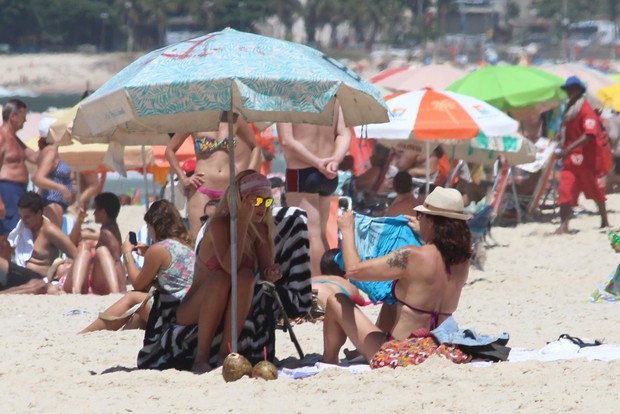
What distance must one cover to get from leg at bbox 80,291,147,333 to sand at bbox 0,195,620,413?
8cm

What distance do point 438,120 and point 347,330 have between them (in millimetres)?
4527

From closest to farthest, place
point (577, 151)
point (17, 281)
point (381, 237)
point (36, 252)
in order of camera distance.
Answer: point (381, 237)
point (17, 281)
point (36, 252)
point (577, 151)

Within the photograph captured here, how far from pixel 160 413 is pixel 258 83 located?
1361 mm

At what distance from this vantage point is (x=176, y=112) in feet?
16.8

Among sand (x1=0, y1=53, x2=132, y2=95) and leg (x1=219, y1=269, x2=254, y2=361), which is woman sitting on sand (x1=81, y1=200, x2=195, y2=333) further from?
sand (x1=0, y1=53, x2=132, y2=95)

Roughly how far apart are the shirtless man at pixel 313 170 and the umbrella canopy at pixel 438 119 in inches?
64.4

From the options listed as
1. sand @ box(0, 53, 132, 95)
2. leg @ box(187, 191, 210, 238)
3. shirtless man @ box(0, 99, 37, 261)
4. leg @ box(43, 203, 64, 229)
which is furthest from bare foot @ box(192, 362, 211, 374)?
sand @ box(0, 53, 132, 95)

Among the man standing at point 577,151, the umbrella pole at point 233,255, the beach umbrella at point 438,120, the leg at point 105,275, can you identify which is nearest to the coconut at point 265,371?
the umbrella pole at point 233,255

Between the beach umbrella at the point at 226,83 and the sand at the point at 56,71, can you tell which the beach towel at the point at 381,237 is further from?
the sand at the point at 56,71

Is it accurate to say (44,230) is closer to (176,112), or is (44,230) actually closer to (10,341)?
(10,341)

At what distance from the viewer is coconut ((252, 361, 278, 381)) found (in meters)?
5.36

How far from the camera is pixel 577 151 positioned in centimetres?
1177

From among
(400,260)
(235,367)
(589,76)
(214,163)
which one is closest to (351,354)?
(235,367)

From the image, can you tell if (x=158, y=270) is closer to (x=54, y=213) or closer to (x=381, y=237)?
(x=381, y=237)
